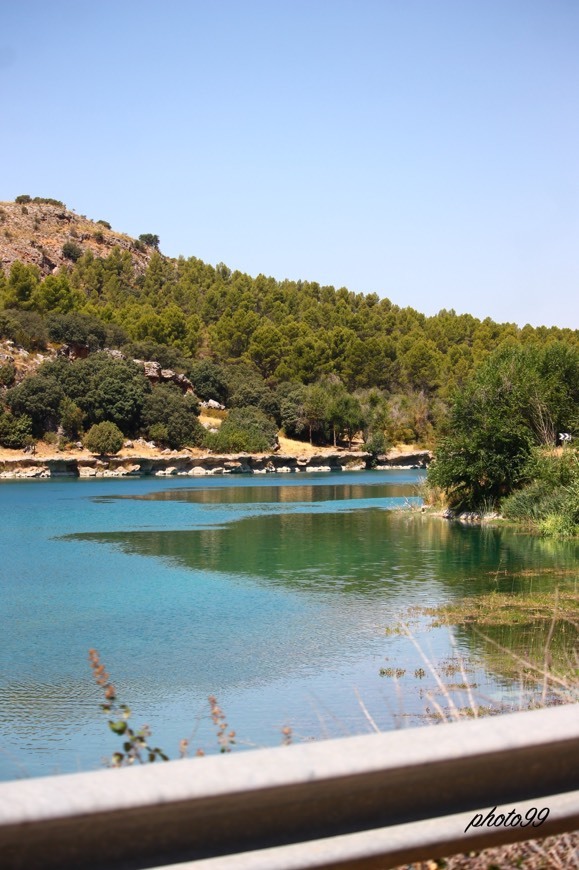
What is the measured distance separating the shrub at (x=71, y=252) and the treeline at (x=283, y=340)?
535 inches

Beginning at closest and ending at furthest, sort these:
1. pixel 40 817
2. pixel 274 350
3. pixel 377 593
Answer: pixel 40 817, pixel 377 593, pixel 274 350

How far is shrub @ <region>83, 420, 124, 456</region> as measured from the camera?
65.1 metres

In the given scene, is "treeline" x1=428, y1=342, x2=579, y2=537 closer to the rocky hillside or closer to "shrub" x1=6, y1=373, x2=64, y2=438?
"shrub" x1=6, y1=373, x2=64, y2=438

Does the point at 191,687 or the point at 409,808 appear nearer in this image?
the point at 409,808

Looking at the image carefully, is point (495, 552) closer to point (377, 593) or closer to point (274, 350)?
point (377, 593)

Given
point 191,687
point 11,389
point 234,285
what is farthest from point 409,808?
point 234,285

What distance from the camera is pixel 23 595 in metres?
17.9

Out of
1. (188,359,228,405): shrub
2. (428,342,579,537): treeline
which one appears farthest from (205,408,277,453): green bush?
(428,342,579,537): treeline

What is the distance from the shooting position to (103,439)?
65.1 m

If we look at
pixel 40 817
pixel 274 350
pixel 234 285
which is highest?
pixel 234 285

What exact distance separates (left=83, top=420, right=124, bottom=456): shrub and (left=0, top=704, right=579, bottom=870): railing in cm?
6398

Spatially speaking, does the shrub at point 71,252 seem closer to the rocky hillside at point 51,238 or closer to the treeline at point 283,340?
the rocky hillside at point 51,238

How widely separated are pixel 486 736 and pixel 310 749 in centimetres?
41

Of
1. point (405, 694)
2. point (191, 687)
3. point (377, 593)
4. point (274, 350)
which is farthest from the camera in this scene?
point (274, 350)
